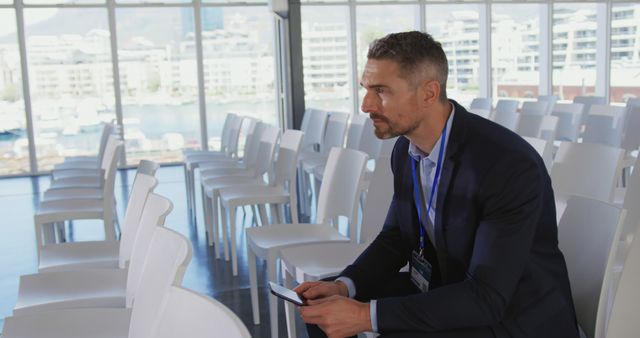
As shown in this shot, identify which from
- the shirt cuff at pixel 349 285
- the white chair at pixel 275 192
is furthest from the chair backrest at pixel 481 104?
the shirt cuff at pixel 349 285

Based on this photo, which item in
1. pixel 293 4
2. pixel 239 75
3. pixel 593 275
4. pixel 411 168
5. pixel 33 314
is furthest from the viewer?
pixel 239 75

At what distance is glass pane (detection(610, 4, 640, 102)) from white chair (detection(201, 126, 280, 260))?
8.97 meters

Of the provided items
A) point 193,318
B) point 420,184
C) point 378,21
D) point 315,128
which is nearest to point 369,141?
point 315,128

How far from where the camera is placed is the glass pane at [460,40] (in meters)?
A: 11.9

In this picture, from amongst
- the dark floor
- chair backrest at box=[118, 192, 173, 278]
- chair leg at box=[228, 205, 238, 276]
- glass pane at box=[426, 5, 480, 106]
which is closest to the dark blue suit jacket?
chair backrest at box=[118, 192, 173, 278]

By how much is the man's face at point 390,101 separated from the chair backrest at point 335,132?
4.29m

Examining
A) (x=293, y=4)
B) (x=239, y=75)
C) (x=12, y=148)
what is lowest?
(x=12, y=148)

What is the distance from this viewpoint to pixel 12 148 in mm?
10234

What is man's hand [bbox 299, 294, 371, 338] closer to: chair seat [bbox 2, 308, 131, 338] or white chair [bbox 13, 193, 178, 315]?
white chair [bbox 13, 193, 178, 315]

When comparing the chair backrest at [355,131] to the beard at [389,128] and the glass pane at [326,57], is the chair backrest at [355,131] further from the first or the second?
the glass pane at [326,57]

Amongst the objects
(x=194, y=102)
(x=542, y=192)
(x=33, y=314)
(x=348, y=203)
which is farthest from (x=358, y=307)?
(x=194, y=102)

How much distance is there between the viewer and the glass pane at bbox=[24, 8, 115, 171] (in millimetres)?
10273

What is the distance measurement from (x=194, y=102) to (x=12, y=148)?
8.71ft

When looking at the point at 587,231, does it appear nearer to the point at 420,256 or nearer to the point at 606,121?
the point at 420,256
